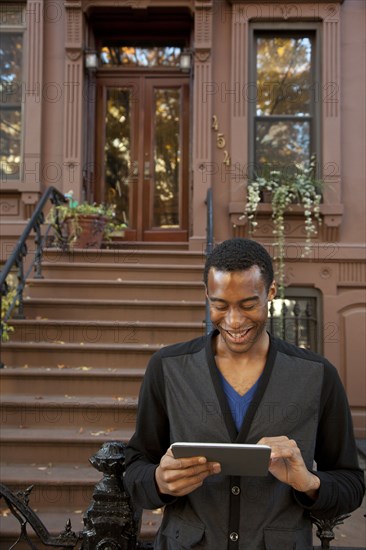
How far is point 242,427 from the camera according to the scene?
1.57 meters

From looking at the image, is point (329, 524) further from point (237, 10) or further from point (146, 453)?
point (237, 10)

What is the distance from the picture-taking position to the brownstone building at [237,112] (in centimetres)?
735

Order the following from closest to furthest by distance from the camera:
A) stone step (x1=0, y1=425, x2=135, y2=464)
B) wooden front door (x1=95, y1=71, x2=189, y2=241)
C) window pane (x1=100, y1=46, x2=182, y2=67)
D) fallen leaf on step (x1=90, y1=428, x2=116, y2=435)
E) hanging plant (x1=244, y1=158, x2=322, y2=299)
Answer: stone step (x1=0, y1=425, x2=135, y2=464), fallen leaf on step (x1=90, y1=428, x2=116, y2=435), hanging plant (x1=244, y1=158, x2=322, y2=299), wooden front door (x1=95, y1=71, x2=189, y2=241), window pane (x1=100, y1=46, x2=182, y2=67)

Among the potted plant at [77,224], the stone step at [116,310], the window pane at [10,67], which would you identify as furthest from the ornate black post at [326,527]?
the window pane at [10,67]

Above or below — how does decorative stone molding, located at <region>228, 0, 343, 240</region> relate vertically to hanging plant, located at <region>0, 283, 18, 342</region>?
above

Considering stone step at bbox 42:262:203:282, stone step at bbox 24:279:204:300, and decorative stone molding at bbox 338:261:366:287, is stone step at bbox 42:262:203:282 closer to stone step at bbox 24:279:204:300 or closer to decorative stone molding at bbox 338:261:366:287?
stone step at bbox 24:279:204:300

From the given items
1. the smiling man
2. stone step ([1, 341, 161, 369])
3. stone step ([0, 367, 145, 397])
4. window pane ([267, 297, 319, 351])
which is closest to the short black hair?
the smiling man

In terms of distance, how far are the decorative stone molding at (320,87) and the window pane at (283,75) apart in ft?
0.84

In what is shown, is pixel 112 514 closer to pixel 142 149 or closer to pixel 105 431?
pixel 105 431

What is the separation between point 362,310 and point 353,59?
11.5 feet

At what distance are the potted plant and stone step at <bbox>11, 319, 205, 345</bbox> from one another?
1.52m

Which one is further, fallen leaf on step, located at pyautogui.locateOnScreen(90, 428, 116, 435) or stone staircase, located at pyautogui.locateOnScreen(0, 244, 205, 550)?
fallen leaf on step, located at pyautogui.locateOnScreen(90, 428, 116, 435)

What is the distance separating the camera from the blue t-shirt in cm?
162

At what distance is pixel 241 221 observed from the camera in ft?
24.2
